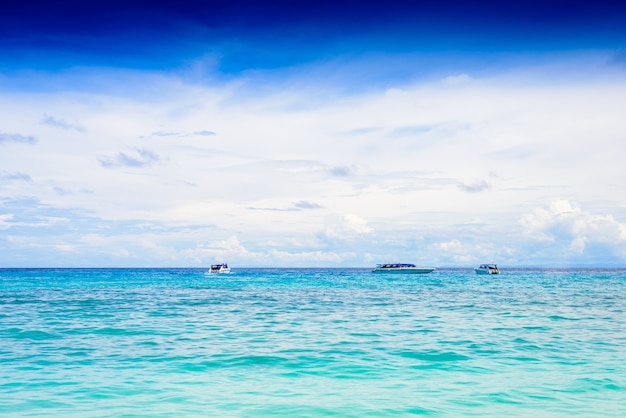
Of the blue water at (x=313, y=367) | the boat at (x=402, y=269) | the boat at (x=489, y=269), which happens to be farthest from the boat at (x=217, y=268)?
the blue water at (x=313, y=367)

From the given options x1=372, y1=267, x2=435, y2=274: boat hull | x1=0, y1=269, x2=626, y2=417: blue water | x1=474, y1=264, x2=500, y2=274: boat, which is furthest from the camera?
x1=372, y1=267, x2=435, y2=274: boat hull

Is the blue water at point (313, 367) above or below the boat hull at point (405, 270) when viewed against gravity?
below

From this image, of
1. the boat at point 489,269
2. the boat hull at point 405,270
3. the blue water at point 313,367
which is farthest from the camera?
the boat hull at point 405,270

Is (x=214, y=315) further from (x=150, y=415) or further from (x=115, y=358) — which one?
(x=150, y=415)

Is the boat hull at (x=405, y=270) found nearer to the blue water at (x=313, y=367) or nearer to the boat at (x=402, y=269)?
the boat at (x=402, y=269)

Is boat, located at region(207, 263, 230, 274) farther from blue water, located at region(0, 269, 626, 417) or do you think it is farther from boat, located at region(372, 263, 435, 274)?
blue water, located at region(0, 269, 626, 417)

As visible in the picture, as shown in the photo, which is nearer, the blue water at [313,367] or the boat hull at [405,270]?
the blue water at [313,367]

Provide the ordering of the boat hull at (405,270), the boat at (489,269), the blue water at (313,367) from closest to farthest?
1. the blue water at (313,367)
2. the boat at (489,269)
3. the boat hull at (405,270)

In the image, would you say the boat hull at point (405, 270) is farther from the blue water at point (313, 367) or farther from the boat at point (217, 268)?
the blue water at point (313, 367)

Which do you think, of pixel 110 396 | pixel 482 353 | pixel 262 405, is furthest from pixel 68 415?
pixel 482 353

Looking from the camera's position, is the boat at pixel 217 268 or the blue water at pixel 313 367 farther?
the boat at pixel 217 268

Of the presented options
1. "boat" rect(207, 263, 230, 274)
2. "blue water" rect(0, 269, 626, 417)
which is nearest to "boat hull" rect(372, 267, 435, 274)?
"boat" rect(207, 263, 230, 274)

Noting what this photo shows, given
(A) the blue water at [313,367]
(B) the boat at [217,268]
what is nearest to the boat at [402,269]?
(B) the boat at [217,268]

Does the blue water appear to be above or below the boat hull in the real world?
below
